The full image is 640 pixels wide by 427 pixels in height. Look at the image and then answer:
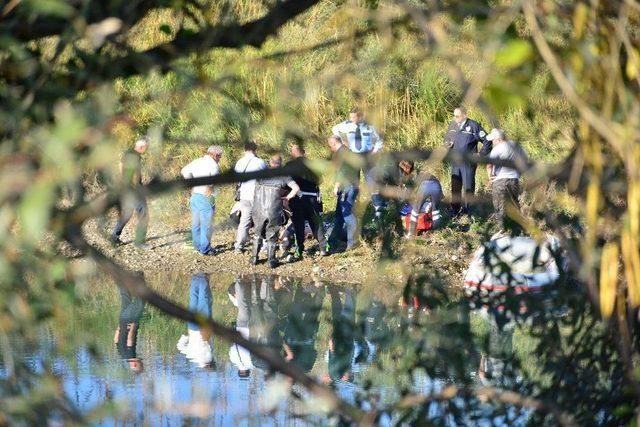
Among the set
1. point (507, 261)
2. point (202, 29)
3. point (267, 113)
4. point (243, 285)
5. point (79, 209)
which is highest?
point (202, 29)

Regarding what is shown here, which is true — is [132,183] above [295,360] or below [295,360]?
above

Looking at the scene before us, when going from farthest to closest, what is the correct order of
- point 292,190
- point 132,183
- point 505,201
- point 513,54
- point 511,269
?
point 292,190, point 511,269, point 505,201, point 132,183, point 513,54

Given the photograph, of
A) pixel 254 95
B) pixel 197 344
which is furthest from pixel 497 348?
pixel 197 344

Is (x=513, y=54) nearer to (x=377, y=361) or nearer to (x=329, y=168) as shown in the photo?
(x=329, y=168)

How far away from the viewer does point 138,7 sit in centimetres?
313

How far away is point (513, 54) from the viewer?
93.5 inches

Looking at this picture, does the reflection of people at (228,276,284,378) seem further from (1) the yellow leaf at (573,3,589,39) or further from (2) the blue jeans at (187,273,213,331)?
(1) the yellow leaf at (573,3,589,39)

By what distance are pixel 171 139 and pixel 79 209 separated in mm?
895

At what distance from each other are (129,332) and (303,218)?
6234mm

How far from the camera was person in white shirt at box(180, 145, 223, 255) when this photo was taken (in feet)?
50.8

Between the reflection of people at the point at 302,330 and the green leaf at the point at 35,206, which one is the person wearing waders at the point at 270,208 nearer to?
the reflection of people at the point at 302,330

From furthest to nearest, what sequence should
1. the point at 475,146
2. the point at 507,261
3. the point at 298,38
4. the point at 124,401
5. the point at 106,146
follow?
1. the point at 475,146
2. the point at 298,38
3. the point at 507,261
4. the point at 124,401
5. the point at 106,146

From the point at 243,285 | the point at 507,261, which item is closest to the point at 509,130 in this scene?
the point at 507,261

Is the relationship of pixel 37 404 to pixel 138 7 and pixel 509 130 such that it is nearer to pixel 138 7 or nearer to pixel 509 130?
pixel 138 7
